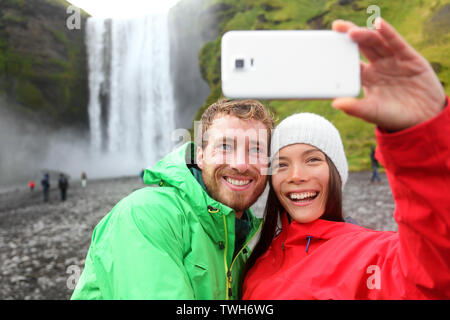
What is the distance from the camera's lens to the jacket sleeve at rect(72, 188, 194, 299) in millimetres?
2049

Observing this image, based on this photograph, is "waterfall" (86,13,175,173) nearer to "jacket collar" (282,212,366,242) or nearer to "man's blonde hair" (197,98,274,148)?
"man's blonde hair" (197,98,274,148)

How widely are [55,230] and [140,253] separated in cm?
→ 1675

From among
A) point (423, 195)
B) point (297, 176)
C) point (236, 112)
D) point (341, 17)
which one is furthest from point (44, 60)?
point (423, 195)

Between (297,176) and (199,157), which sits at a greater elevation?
(199,157)

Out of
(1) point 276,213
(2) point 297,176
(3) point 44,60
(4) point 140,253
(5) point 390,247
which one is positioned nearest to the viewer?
(4) point 140,253

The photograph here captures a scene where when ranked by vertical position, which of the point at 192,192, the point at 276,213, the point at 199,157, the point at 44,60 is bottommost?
the point at 276,213

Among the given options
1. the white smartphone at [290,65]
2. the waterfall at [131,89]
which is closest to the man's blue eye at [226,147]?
the white smartphone at [290,65]

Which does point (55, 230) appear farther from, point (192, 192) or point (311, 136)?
point (311, 136)

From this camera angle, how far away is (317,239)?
2.81m

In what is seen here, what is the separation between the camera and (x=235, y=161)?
3061 millimetres

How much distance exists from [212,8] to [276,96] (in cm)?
5276

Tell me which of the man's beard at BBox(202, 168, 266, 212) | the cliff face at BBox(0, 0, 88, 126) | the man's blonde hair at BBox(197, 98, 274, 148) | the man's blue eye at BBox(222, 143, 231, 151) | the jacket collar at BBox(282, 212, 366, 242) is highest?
the cliff face at BBox(0, 0, 88, 126)

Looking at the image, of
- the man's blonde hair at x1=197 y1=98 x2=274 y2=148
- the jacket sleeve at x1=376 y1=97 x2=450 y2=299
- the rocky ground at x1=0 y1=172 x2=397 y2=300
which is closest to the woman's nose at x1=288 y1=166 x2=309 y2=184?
the man's blonde hair at x1=197 y1=98 x2=274 y2=148

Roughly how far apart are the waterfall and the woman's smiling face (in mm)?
43374
